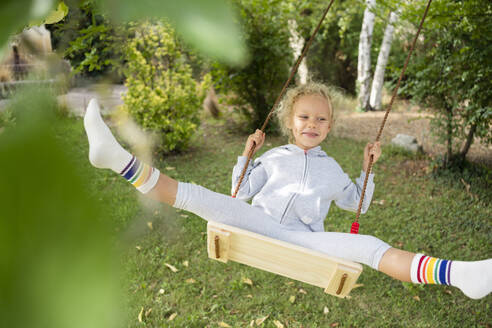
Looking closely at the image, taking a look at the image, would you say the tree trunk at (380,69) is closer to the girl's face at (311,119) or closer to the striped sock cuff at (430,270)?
the girl's face at (311,119)

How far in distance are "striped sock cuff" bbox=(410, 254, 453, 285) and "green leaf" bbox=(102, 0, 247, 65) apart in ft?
5.58

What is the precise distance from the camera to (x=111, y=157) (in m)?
1.40

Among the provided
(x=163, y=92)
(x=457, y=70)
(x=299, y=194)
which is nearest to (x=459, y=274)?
(x=299, y=194)

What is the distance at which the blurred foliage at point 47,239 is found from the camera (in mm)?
99

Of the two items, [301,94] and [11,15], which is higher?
[11,15]

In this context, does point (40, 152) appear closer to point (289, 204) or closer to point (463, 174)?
point (289, 204)

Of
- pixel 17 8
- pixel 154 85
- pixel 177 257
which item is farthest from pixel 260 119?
pixel 17 8

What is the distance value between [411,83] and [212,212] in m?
4.48

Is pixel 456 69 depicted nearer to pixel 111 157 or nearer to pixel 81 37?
pixel 111 157

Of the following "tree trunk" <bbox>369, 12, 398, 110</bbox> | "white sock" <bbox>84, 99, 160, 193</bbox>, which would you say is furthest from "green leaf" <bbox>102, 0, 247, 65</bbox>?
"tree trunk" <bbox>369, 12, 398, 110</bbox>

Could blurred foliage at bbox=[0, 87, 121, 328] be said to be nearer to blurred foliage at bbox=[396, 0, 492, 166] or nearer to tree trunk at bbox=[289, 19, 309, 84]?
blurred foliage at bbox=[396, 0, 492, 166]

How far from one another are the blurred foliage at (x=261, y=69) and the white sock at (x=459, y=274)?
206 inches

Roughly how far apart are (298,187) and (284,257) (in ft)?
2.41

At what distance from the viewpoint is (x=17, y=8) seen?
135mm
